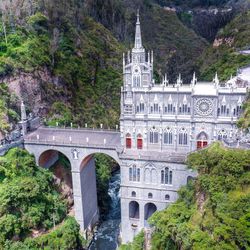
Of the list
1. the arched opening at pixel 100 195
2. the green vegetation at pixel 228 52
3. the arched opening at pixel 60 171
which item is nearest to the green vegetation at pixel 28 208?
the arched opening at pixel 60 171

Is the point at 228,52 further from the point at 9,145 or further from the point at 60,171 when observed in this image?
the point at 9,145

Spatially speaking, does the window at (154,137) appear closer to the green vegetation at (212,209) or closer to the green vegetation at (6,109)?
the green vegetation at (212,209)

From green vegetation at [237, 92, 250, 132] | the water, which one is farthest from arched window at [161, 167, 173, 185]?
the water

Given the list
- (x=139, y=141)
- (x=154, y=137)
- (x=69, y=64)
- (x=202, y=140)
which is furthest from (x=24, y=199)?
(x=69, y=64)

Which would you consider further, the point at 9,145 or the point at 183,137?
the point at 9,145

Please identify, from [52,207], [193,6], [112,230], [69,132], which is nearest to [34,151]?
[69,132]

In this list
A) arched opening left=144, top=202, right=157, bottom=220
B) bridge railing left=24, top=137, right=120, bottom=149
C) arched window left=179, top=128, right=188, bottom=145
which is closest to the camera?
arched window left=179, top=128, right=188, bottom=145

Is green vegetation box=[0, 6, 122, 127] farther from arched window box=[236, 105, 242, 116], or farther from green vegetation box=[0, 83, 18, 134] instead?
arched window box=[236, 105, 242, 116]
